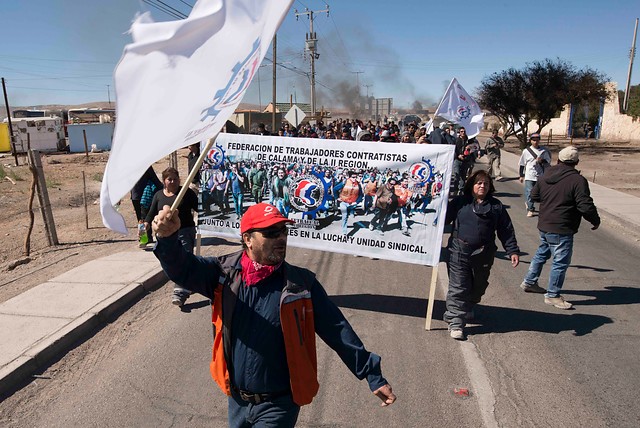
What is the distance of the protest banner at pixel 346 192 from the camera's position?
5.57 m

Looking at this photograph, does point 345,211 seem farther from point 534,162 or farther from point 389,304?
point 534,162

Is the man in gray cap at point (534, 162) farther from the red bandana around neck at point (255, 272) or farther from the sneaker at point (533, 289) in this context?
the red bandana around neck at point (255, 272)

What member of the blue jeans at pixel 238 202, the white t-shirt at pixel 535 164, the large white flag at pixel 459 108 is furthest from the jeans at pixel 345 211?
the white t-shirt at pixel 535 164

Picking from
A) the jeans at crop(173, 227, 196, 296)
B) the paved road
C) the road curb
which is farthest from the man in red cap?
the jeans at crop(173, 227, 196, 296)

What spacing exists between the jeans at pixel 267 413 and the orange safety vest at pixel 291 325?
61 mm

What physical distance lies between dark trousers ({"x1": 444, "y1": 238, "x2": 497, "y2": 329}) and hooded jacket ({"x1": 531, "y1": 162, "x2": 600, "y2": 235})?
4.40 feet

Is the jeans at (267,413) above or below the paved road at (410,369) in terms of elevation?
above

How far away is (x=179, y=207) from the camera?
5.98m

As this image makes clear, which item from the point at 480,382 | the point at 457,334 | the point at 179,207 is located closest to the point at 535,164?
the point at 457,334

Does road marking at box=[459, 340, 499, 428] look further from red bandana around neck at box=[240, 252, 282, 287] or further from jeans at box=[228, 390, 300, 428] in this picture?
red bandana around neck at box=[240, 252, 282, 287]

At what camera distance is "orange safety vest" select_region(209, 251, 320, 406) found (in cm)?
240

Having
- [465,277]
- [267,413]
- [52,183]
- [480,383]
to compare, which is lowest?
[480,383]

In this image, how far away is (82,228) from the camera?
33.9ft

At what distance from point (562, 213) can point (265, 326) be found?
189 inches
